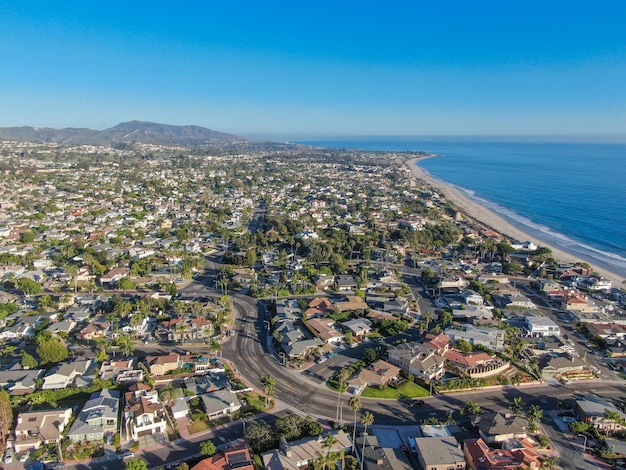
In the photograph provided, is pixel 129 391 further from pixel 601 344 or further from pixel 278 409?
pixel 601 344

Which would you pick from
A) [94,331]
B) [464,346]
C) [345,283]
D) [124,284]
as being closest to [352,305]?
[345,283]

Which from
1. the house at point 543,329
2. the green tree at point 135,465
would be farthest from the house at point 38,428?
the house at point 543,329

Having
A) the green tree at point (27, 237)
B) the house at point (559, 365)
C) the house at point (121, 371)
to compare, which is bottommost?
the house at point (559, 365)

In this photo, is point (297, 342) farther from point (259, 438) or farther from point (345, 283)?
point (345, 283)

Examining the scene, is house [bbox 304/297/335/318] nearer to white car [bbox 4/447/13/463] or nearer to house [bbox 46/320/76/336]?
house [bbox 46/320/76/336]

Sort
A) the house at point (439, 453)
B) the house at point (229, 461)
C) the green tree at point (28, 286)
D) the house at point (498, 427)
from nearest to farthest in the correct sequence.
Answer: the house at point (229, 461) < the house at point (439, 453) < the house at point (498, 427) < the green tree at point (28, 286)

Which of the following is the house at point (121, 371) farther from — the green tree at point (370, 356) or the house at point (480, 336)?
the house at point (480, 336)
